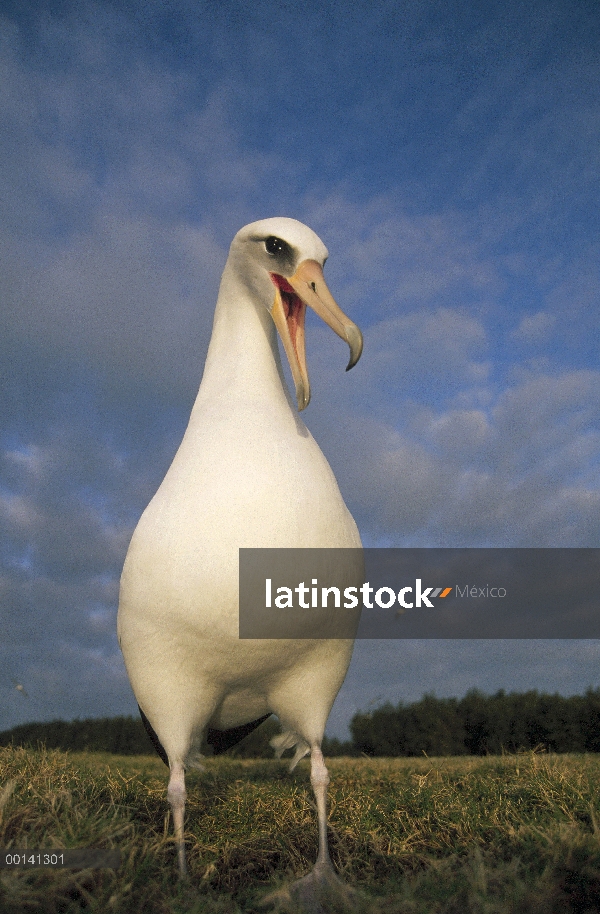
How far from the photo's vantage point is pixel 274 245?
4676 mm

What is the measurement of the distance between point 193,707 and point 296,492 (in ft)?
4.87

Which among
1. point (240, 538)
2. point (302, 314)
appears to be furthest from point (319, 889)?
point (302, 314)

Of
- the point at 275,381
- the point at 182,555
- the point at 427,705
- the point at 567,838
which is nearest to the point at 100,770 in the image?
the point at 182,555

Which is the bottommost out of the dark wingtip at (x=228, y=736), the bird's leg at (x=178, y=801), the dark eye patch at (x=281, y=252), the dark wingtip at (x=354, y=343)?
the bird's leg at (x=178, y=801)

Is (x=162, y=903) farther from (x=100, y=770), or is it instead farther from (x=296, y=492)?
(x=100, y=770)

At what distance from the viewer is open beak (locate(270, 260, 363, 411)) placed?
4.27 metres

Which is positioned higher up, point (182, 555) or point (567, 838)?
point (182, 555)

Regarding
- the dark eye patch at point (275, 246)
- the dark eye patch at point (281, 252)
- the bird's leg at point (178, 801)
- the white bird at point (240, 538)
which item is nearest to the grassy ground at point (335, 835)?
the bird's leg at point (178, 801)

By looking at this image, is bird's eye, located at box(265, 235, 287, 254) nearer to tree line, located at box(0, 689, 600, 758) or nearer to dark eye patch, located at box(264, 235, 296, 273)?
dark eye patch, located at box(264, 235, 296, 273)

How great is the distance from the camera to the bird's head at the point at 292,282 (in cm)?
433

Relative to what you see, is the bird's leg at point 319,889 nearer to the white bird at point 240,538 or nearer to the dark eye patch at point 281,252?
the white bird at point 240,538

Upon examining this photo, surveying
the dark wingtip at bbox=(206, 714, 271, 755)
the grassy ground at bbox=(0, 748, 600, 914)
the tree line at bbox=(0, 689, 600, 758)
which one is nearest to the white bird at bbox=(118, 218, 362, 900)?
the grassy ground at bbox=(0, 748, 600, 914)

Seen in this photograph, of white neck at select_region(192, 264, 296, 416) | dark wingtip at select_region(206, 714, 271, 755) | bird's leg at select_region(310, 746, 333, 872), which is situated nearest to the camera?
bird's leg at select_region(310, 746, 333, 872)

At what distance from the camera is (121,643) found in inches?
178
